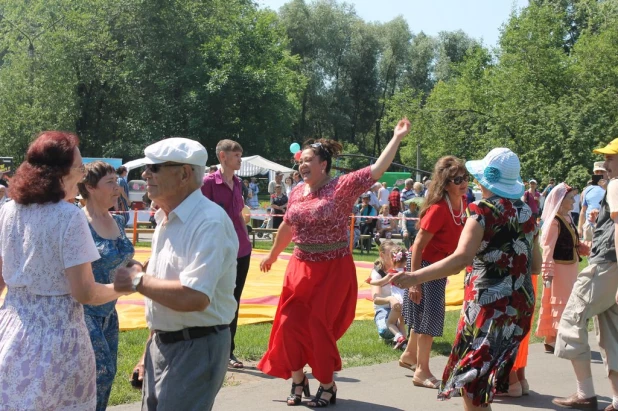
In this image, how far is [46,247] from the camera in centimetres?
377

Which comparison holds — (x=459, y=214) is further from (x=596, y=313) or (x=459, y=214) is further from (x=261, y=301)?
(x=261, y=301)

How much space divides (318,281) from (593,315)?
224 cm

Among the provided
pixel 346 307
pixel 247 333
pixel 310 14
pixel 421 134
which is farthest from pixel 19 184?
pixel 310 14

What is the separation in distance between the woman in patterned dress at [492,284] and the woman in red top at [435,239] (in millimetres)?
2066

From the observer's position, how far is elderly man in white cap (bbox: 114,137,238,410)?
354 cm

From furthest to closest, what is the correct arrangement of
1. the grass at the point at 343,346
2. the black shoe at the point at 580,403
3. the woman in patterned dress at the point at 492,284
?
the grass at the point at 343,346, the black shoe at the point at 580,403, the woman in patterned dress at the point at 492,284

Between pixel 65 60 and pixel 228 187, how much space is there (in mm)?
37976

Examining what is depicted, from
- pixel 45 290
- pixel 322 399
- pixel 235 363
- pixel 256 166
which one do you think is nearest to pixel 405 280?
pixel 45 290

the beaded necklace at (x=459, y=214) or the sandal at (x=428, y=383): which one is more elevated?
the beaded necklace at (x=459, y=214)

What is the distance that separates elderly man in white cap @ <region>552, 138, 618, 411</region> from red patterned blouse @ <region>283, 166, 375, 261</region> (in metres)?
1.88

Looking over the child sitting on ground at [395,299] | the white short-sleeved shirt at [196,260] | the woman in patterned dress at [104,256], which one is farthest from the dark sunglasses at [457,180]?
the white short-sleeved shirt at [196,260]

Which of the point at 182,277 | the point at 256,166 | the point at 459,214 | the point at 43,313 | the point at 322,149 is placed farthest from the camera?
the point at 256,166

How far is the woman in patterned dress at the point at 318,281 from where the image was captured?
651 centimetres

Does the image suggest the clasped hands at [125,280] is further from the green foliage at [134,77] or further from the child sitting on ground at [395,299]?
the green foliage at [134,77]
